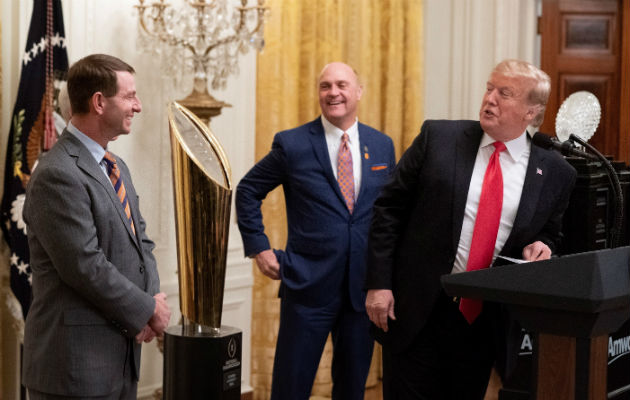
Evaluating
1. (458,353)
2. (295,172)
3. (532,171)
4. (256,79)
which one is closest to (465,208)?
(532,171)

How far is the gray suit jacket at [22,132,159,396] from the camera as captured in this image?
211 cm

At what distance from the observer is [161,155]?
12.8ft

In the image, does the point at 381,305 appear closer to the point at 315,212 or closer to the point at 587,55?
the point at 315,212

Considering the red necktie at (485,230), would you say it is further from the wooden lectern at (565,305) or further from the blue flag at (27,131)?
the blue flag at (27,131)

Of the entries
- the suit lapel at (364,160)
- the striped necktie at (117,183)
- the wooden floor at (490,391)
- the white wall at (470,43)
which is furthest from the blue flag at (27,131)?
the white wall at (470,43)

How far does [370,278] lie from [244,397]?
203cm

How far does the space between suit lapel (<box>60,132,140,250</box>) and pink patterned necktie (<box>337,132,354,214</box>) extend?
3.79 ft

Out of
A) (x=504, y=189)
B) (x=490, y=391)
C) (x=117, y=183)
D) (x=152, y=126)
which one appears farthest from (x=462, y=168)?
(x=490, y=391)

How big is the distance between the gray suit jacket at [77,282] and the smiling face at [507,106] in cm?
106

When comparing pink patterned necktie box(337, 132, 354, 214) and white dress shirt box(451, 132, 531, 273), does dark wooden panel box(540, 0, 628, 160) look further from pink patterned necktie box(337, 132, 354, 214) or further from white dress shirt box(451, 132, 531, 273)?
white dress shirt box(451, 132, 531, 273)

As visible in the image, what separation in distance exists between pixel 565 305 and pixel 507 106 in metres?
0.80

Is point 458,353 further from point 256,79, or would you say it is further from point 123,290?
point 256,79

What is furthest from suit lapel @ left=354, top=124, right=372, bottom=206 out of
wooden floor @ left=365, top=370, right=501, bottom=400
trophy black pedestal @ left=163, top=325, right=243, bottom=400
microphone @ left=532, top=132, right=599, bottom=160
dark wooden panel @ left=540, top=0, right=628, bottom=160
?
dark wooden panel @ left=540, top=0, right=628, bottom=160

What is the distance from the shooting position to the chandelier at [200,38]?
3.59 meters
